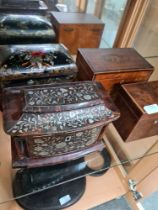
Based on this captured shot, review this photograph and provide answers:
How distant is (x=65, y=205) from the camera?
71cm

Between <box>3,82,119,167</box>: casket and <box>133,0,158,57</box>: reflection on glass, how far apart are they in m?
0.54

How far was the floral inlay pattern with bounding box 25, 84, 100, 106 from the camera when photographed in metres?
0.49

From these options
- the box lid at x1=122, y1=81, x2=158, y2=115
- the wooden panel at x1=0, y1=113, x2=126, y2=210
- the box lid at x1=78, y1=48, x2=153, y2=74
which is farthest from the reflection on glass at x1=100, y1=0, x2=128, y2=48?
the wooden panel at x1=0, y1=113, x2=126, y2=210

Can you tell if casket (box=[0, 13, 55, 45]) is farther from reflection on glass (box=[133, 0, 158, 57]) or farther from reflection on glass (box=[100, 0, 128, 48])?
reflection on glass (box=[133, 0, 158, 57])

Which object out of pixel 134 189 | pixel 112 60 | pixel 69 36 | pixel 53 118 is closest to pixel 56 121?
pixel 53 118

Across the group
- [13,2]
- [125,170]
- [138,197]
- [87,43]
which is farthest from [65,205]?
[13,2]

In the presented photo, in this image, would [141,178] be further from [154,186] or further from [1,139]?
[1,139]

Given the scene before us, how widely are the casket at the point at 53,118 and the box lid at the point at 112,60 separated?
0.12 metres

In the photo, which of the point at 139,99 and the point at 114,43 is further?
the point at 114,43

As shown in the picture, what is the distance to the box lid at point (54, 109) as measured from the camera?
1.48 feet

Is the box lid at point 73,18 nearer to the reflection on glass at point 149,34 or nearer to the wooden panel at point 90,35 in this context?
the wooden panel at point 90,35

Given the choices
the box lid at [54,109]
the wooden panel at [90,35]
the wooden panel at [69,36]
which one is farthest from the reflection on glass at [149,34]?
the box lid at [54,109]

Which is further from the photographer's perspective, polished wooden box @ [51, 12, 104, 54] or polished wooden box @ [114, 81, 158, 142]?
polished wooden box @ [51, 12, 104, 54]

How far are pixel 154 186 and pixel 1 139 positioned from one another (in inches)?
26.5
